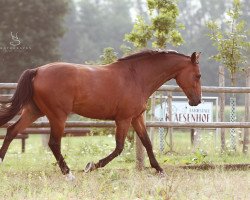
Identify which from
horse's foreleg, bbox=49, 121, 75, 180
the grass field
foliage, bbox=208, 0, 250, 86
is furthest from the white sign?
horse's foreleg, bbox=49, 121, 75, 180

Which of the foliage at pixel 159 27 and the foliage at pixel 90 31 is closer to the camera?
the foliage at pixel 159 27

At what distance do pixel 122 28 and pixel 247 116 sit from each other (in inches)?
2029

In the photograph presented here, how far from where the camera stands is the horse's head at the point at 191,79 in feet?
24.9

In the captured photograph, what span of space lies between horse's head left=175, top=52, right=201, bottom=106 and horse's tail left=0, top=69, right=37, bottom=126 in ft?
6.69

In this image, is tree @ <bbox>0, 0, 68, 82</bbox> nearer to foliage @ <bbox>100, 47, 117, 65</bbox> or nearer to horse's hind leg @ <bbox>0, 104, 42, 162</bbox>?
foliage @ <bbox>100, 47, 117, 65</bbox>

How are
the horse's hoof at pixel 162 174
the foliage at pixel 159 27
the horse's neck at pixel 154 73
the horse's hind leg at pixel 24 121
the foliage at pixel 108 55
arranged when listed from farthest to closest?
1. the foliage at pixel 108 55
2. the foliage at pixel 159 27
3. the horse's neck at pixel 154 73
4. the horse's hoof at pixel 162 174
5. the horse's hind leg at pixel 24 121

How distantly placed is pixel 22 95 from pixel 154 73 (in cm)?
182

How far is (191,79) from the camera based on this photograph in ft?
24.9

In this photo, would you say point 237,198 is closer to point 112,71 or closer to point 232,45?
point 112,71

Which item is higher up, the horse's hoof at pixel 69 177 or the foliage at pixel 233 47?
the foliage at pixel 233 47

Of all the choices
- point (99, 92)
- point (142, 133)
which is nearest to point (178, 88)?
point (142, 133)

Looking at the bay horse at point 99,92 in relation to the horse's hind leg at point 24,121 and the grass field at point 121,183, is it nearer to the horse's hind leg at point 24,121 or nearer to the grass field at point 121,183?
the horse's hind leg at point 24,121

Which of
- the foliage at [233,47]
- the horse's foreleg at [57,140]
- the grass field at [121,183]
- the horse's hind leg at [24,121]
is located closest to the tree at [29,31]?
the foliage at [233,47]

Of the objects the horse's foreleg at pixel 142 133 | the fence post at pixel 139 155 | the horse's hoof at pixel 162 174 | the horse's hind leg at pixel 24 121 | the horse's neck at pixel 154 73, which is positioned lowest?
the horse's hoof at pixel 162 174
